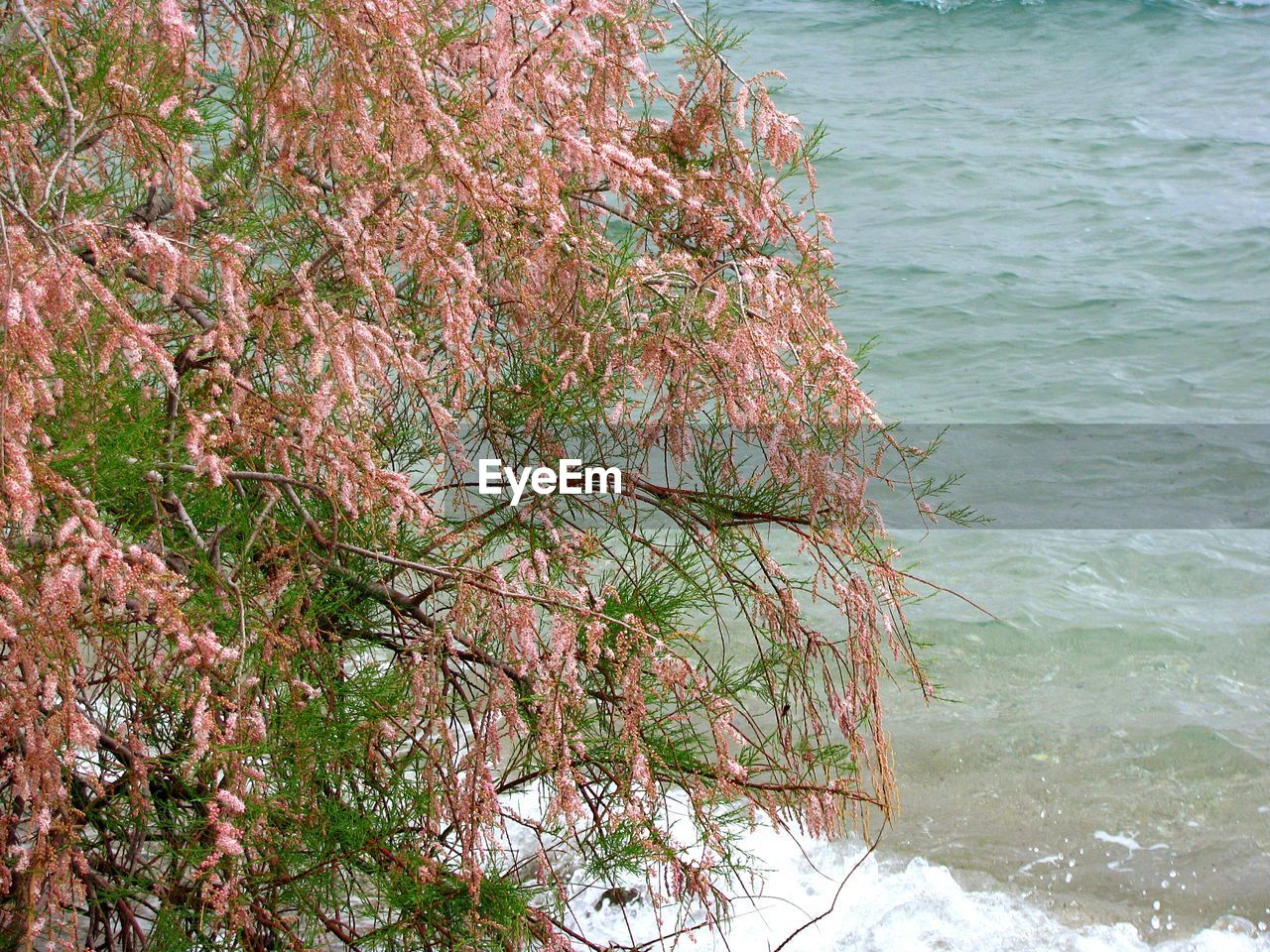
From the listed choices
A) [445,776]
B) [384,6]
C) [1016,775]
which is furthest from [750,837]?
[384,6]

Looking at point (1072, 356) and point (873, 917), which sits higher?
point (873, 917)

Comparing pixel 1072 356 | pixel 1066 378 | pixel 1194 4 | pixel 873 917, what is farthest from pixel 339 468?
pixel 1194 4

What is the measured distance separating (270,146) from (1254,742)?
3838 millimetres

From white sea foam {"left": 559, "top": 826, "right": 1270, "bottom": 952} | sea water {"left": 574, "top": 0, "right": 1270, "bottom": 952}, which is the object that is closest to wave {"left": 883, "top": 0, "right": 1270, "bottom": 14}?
sea water {"left": 574, "top": 0, "right": 1270, "bottom": 952}

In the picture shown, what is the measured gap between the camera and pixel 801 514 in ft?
8.43

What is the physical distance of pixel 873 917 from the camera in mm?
3244

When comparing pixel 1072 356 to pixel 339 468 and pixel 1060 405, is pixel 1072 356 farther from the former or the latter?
pixel 339 468

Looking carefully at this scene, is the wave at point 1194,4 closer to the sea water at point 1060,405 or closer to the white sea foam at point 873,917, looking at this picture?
the sea water at point 1060,405

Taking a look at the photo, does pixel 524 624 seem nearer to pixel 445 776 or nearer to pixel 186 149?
pixel 445 776

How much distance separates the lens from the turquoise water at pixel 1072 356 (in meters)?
3.95

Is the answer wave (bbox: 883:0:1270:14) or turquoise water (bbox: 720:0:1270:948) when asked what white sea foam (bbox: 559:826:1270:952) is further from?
wave (bbox: 883:0:1270:14)

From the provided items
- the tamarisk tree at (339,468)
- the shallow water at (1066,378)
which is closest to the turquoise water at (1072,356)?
the shallow water at (1066,378)

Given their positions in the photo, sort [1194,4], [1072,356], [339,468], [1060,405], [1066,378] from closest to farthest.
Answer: [339,468] < [1060,405] < [1066,378] < [1072,356] < [1194,4]

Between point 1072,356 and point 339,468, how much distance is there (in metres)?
7.79
